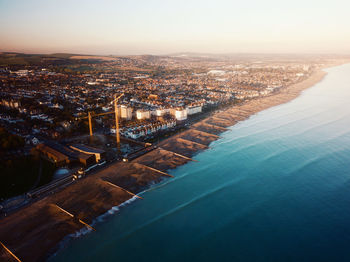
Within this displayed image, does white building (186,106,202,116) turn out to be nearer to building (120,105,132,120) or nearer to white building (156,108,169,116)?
white building (156,108,169,116)

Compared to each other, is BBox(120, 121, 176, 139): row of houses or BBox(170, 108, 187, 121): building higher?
BBox(170, 108, 187, 121): building

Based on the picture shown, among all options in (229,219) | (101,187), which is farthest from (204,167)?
(101,187)

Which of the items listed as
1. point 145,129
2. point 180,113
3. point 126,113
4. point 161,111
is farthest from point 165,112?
point 145,129

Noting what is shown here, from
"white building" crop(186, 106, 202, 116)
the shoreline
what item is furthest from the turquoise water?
"white building" crop(186, 106, 202, 116)

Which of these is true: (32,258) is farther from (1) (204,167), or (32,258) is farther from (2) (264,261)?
(1) (204,167)

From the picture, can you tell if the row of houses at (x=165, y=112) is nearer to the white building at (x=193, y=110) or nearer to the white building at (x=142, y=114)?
the white building at (x=142, y=114)
